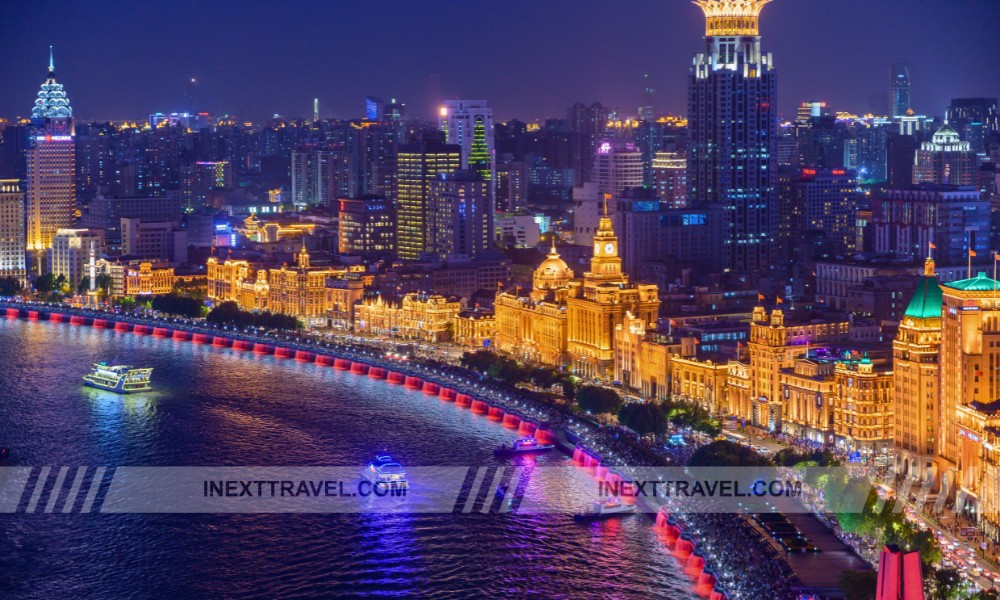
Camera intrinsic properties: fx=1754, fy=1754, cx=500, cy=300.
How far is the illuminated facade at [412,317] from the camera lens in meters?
42.7

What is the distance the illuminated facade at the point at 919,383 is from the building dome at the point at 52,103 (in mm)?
39793

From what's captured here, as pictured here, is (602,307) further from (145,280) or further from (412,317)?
(145,280)

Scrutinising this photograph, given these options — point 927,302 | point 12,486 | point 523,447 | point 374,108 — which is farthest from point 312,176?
point 927,302

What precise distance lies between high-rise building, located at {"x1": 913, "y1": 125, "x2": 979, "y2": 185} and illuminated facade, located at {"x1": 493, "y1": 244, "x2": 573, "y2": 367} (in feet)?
65.7

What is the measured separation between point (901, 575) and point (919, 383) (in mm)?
10529

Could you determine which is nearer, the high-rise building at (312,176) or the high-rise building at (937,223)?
the high-rise building at (937,223)

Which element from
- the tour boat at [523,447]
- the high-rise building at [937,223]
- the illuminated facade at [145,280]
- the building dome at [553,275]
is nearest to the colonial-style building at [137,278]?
the illuminated facade at [145,280]

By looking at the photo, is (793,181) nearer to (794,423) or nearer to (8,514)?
(794,423)

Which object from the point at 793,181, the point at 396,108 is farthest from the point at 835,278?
the point at 396,108

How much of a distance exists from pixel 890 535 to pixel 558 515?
16.6 feet

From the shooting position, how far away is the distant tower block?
1614 cm

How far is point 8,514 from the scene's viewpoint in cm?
2505

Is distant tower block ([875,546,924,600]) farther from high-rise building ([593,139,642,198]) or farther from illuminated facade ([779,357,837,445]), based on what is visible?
high-rise building ([593,139,642,198])

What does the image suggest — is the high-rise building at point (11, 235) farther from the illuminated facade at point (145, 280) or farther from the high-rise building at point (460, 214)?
the high-rise building at point (460, 214)
